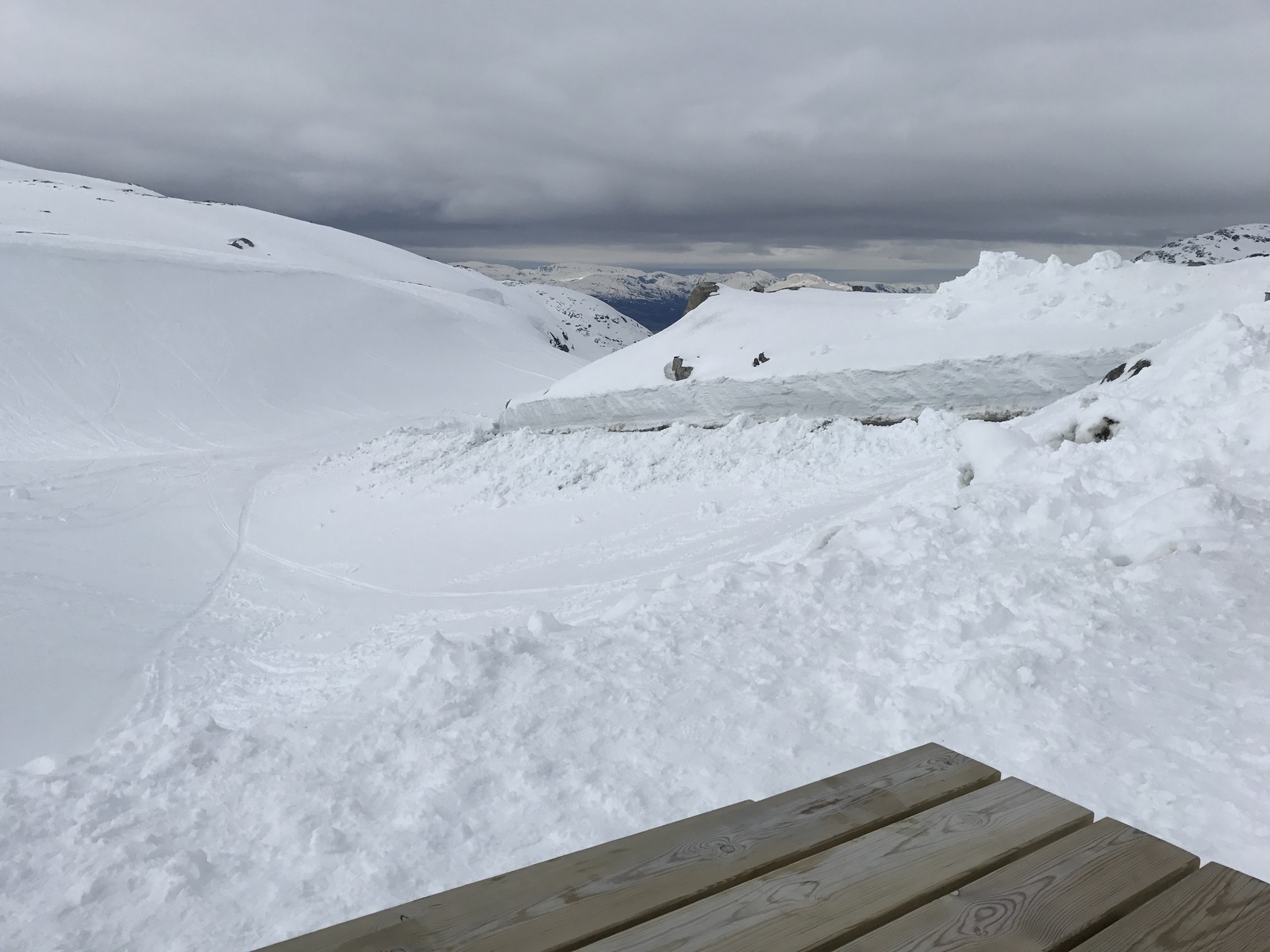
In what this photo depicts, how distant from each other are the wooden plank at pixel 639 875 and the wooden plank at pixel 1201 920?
1.81 ft

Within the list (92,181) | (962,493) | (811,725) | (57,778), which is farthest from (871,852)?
(92,181)

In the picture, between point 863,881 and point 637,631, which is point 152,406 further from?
point 863,881

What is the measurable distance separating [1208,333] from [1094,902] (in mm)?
8061

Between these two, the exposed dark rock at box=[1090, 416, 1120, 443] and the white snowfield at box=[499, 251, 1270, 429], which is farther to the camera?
the white snowfield at box=[499, 251, 1270, 429]

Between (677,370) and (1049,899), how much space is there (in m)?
12.9

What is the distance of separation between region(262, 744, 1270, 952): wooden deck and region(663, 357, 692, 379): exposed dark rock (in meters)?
12.4

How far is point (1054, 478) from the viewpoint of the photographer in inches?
255

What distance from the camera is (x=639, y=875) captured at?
5.97 ft

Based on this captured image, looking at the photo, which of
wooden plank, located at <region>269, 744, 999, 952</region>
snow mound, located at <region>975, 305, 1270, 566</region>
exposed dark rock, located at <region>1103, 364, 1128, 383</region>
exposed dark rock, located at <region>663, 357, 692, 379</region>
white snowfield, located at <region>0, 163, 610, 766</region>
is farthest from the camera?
exposed dark rock, located at <region>663, 357, 692, 379</region>

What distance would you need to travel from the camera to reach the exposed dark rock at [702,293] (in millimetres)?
17453

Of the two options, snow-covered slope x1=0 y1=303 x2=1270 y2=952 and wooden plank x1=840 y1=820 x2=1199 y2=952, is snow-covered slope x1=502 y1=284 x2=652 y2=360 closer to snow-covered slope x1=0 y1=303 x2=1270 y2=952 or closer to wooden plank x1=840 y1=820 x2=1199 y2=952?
snow-covered slope x1=0 y1=303 x2=1270 y2=952

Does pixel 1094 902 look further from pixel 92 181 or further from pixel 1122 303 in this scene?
pixel 92 181

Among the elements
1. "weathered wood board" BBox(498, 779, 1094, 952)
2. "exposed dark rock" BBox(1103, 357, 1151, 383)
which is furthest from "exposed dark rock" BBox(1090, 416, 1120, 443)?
"weathered wood board" BBox(498, 779, 1094, 952)

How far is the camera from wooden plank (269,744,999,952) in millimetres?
1652
